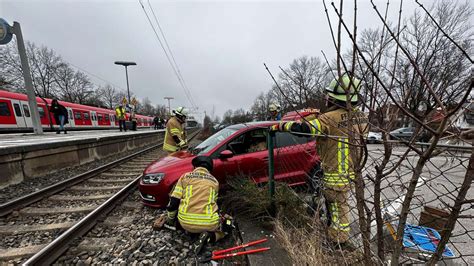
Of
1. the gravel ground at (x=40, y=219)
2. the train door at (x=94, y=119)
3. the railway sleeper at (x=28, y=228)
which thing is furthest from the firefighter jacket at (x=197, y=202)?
the train door at (x=94, y=119)

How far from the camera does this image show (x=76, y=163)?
6.48 m

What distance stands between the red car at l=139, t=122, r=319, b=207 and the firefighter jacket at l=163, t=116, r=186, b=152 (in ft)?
4.73

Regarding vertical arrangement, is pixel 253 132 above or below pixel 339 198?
above

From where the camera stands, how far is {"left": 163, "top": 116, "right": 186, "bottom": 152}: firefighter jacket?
197 inches

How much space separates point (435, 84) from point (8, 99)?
18.2 metres

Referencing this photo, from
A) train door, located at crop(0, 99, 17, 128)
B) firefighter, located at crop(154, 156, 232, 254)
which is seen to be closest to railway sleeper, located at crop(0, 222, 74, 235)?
firefighter, located at crop(154, 156, 232, 254)

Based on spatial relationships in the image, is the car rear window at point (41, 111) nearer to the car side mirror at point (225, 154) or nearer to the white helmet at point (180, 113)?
the white helmet at point (180, 113)

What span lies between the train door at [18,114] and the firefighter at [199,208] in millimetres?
15763

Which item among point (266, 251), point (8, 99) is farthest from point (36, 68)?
point (266, 251)

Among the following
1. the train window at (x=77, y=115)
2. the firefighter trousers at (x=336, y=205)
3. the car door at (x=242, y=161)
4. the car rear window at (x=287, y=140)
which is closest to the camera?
the firefighter trousers at (x=336, y=205)

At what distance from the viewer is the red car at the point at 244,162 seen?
3.23 m

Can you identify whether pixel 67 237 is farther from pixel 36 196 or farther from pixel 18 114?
pixel 18 114

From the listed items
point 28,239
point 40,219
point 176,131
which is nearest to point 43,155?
point 40,219

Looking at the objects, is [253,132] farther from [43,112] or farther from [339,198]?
[43,112]
